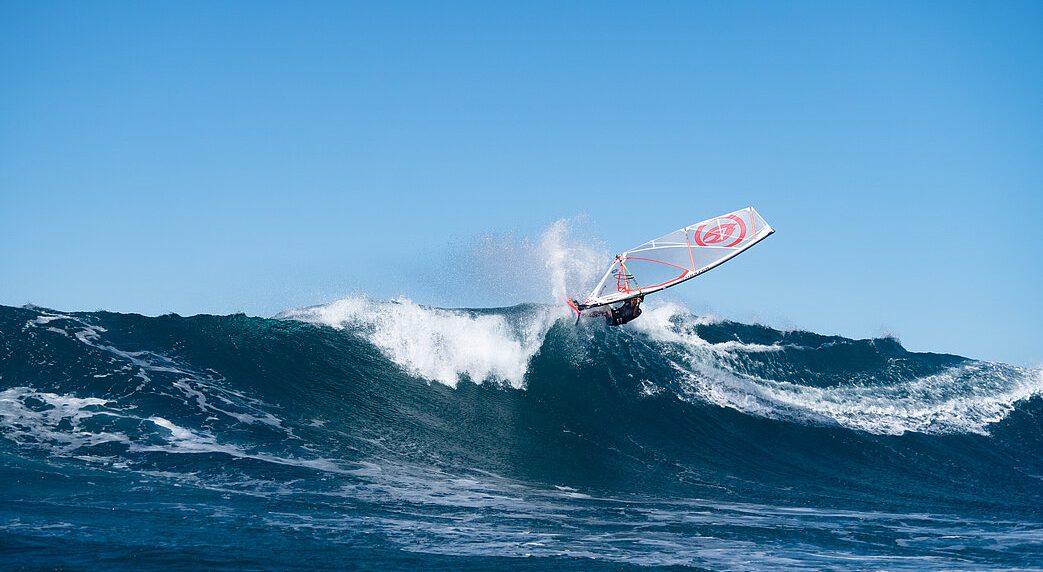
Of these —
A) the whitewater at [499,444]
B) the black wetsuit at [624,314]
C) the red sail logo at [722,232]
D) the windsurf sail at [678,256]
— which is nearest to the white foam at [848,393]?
the whitewater at [499,444]

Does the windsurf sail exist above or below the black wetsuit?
above

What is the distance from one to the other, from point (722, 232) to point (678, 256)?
4.91ft

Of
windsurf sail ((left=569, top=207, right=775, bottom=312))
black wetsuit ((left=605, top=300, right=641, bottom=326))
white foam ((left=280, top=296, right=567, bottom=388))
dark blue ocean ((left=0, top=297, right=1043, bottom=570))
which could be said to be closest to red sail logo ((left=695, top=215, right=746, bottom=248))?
windsurf sail ((left=569, top=207, right=775, bottom=312))

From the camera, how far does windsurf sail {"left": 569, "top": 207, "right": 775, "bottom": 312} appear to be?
20.2m

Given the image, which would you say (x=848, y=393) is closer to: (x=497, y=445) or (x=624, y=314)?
(x=624, y=314)

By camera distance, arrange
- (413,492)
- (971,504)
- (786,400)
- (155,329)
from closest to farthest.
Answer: (413,492), (971,504), (155,329), (786,400)

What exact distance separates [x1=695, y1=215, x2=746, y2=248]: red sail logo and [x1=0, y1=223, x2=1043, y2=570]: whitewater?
4.07 meters

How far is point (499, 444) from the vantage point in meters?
18.2

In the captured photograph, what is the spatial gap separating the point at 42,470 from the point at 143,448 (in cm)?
181

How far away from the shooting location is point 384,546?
1056 cm

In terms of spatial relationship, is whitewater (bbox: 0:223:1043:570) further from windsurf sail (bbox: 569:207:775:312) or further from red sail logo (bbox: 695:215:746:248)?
red sail logo (bbox: 695:215:746:248)

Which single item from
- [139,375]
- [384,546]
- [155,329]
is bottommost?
[384,546]

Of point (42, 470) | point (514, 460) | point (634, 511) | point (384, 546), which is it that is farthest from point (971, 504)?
point (42, 470)

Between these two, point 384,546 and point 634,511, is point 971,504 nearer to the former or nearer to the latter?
point 634,511
